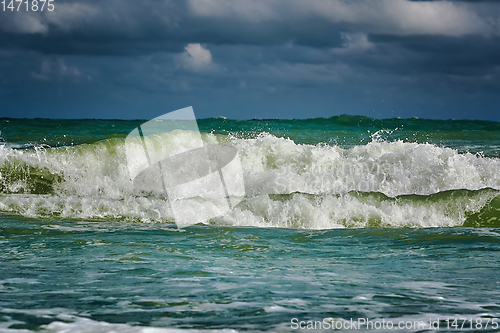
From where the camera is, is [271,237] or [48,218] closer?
[271,237]

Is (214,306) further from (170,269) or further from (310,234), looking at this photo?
(310,234)

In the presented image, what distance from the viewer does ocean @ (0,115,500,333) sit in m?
3.57

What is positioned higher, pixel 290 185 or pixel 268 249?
pixel 290 185

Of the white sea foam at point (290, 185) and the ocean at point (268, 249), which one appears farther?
the white sea foam at point (290, 185)

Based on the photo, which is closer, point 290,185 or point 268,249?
point 268,249

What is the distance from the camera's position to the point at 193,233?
6879 millimetres

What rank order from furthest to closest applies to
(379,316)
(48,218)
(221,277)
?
(48,218), (221,277), (379,316)

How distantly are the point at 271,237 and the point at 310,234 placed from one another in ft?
1.98

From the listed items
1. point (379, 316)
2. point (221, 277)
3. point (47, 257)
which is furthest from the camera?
point (47, 257)

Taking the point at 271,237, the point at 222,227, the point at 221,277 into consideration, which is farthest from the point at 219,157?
the point at 221,277

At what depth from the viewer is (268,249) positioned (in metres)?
5.97

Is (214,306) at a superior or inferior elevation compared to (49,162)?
inferior

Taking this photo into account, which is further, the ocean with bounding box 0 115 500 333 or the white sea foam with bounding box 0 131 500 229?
the white sea foam with bounding box 0 131 500 229

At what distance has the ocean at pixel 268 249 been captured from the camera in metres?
3.57
